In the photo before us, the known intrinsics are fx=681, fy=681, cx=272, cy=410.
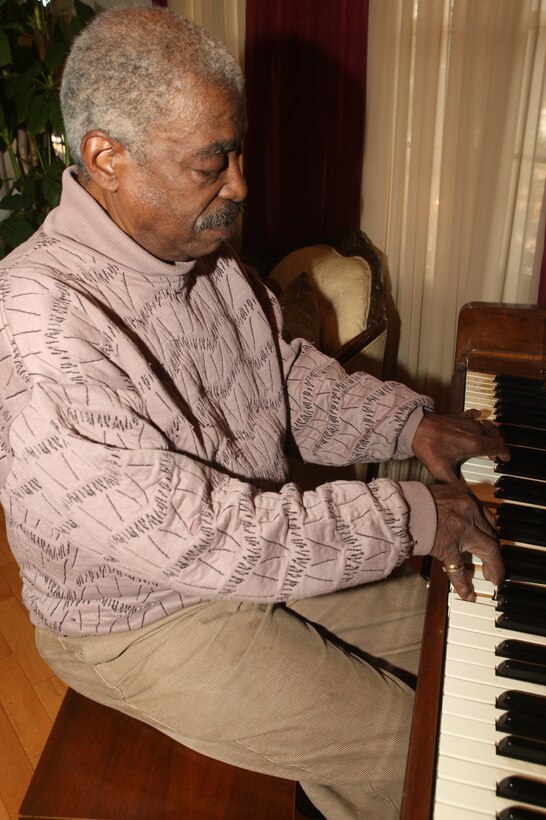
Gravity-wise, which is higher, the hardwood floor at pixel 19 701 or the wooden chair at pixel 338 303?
the wooden chair at pixel 338 303

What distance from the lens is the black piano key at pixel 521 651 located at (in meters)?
0.96

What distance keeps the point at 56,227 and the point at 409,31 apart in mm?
1951

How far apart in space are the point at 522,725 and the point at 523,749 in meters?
0.04

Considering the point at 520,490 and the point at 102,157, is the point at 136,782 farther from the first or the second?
the point at 102,157

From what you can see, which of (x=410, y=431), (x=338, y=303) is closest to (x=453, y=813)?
(x=410, y=431)

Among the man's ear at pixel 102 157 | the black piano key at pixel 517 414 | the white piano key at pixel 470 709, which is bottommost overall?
the white piano key at pixel 470 709

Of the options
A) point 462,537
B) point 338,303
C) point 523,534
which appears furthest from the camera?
point 338,303

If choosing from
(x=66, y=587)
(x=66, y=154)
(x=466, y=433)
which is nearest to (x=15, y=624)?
(x=66, y=587)

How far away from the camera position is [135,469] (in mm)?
973

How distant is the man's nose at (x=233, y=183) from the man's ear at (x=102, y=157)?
178 millimetres

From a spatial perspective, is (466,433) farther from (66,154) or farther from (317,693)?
(66,154)

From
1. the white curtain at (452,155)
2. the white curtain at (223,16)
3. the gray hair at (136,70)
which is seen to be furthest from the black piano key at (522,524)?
the white curtain at (223,16)

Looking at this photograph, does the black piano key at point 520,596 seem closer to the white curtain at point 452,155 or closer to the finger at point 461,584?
the finger at point 461,584

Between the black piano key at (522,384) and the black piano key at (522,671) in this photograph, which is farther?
the black piano key at (522,384)
